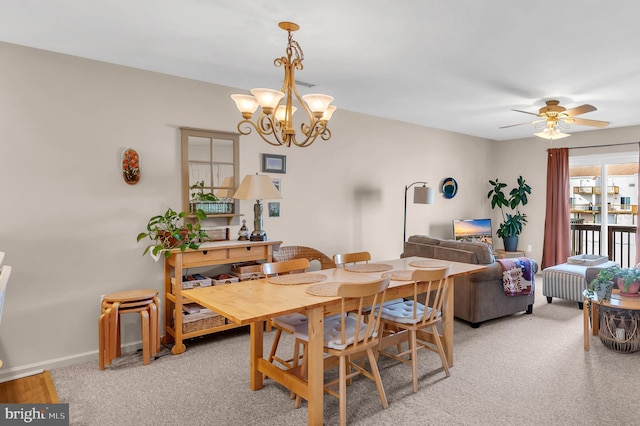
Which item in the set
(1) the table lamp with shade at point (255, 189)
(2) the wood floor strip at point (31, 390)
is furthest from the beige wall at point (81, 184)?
(1) the table lamp with shade at point (255, 189)

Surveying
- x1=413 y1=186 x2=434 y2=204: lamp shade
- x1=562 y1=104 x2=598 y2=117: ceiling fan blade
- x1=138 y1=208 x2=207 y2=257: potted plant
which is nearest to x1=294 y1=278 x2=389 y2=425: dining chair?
x1=138 y1=208 x2=207 y2=257: potted plant

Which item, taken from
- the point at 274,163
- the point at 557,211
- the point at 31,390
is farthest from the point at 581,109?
the point at 31,390

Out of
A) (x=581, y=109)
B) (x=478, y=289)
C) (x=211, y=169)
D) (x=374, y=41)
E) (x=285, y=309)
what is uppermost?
(x=374, y=41)

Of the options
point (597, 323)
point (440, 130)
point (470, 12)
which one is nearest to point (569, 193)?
point (440, 130)

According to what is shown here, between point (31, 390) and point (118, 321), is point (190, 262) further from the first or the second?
point (31, 390)

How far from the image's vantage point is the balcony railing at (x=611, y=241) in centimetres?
630

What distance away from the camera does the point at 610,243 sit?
6.45 meters

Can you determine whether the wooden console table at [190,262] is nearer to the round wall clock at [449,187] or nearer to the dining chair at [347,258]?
the dining chair at [347,258]

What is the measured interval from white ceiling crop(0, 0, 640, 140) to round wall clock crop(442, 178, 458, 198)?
237 centimetres

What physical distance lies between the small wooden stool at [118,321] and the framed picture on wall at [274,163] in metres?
1.73

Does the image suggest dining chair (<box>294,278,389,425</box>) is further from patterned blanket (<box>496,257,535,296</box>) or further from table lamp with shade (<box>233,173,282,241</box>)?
patterned blanket (<box>496,257,535,296</box>)

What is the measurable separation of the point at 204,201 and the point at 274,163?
3.00ft

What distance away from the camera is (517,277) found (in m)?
4.30

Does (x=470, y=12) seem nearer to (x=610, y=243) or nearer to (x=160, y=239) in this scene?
(x=160, y=239)
